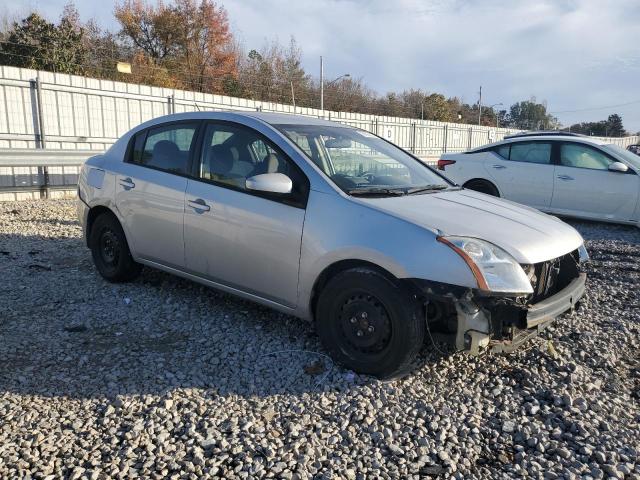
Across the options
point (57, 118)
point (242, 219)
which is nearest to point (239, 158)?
point (242, 219)

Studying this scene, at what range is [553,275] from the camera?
3611 mm

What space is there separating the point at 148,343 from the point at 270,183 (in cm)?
151

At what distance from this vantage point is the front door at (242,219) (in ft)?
12.0

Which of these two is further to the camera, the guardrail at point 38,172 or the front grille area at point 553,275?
the guardrail at point 38,172

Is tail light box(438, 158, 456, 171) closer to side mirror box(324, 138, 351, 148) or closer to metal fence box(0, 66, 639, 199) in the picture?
metal fence box(0, 66, 639, 199)

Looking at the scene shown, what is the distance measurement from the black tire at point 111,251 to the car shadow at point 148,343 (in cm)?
12

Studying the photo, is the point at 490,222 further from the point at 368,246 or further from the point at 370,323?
the point at 370,323

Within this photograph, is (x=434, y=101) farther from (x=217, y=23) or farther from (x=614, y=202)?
(x=614, y=202)

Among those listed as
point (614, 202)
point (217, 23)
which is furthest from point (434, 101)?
point (614, 202)

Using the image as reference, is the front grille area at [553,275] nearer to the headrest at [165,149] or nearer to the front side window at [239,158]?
the front side window at [239,158]

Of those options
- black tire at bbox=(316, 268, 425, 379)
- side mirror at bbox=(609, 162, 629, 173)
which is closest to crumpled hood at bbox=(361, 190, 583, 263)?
black tire at bbox=(316, 268, 425, 379)

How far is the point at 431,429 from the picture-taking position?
287 centimetres

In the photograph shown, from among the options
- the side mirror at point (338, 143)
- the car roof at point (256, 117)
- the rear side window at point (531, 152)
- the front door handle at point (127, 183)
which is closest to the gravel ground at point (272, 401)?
the front door handle at point (127, 183)

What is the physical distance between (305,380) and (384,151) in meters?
2.18
